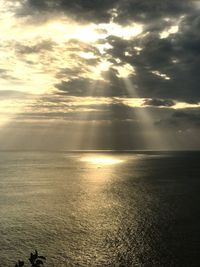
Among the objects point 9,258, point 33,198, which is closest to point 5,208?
point 33,198

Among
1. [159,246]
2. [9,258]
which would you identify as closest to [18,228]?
[9,258]

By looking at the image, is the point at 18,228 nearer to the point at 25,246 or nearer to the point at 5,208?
the point at 25,246

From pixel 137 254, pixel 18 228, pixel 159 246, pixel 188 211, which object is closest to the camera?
pixel 137 254

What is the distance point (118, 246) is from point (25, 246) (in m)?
18.5

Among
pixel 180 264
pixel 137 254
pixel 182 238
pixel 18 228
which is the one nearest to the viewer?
pixel 180 264

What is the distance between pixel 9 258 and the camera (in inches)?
2650

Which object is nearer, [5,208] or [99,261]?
[99,261]

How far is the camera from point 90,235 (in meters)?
82.5

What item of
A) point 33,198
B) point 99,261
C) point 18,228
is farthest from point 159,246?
point 33,198

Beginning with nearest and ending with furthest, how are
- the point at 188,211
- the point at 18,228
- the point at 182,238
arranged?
the point at 182,238 < the point at 18,228 < the point at 188,211

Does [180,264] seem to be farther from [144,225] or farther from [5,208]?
[5,208]

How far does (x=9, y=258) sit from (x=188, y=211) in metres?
59.9

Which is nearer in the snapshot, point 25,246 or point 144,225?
point 25,246

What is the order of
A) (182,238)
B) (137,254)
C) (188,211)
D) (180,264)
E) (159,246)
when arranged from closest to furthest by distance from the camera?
(180,264), (137,254), (159,246), (182,238), (188,211)
